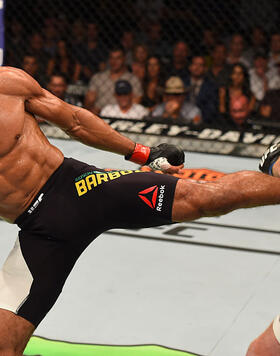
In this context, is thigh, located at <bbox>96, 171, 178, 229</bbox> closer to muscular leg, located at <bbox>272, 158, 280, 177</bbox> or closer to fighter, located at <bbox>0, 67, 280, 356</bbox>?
fighter, located at <bbox>0, 67, 280, 356</bbox>

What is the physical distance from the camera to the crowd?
5367 mm

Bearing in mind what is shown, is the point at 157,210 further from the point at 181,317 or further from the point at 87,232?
the point at 181,317

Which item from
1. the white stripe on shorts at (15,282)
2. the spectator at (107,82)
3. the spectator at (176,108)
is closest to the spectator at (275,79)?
the spectator at (176,108)

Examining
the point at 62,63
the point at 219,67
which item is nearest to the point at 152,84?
the point at 219,67

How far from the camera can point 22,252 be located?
2.05 m

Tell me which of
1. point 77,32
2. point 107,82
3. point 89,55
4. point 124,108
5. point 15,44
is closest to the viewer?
point 124,108

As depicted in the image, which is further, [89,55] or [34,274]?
[89,55]

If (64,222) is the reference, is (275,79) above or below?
below

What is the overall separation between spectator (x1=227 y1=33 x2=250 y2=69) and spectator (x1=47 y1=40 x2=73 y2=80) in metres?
1.67

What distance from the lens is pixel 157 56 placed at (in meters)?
5.77

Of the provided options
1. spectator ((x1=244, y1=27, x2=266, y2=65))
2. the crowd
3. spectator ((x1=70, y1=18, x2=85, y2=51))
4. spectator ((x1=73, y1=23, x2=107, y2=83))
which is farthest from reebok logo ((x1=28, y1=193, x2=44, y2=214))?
spectator ((x1=70, y1=18, x2=85, y2=51))

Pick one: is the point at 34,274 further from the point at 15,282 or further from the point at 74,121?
the point at 74,121

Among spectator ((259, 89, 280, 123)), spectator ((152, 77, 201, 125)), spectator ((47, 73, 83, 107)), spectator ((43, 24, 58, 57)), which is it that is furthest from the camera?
spectator ((43, 24, 58, 57))

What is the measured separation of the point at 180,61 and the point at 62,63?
1.38 metres
